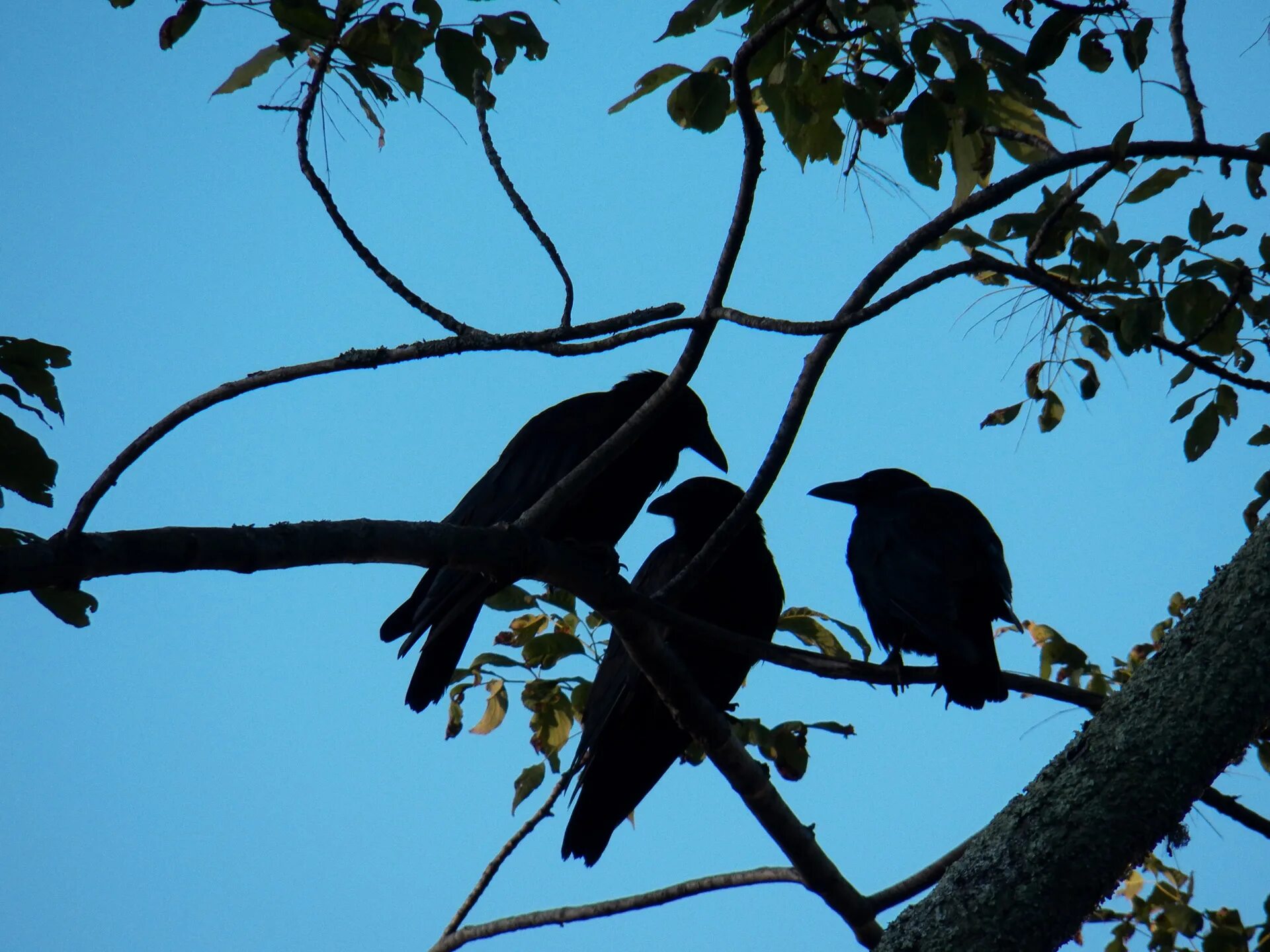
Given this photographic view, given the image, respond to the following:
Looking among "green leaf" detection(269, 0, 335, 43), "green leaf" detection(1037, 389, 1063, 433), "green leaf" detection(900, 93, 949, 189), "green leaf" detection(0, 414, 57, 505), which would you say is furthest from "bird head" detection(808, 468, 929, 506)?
"green leaf" detection(0, 414, 57, 505)

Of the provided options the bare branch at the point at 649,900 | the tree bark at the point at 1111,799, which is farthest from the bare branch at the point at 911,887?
the tree bark at the point at 1111,799

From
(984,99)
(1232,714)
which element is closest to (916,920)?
(1232,714)

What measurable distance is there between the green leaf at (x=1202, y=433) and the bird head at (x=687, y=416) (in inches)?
87.5

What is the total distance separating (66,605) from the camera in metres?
2.44

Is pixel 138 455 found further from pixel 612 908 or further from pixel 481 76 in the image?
pixel 612 908

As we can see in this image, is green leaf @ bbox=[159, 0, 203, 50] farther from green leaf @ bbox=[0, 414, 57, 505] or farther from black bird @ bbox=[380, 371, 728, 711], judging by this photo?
black bird @ bbox=[380, 371, 728, 711]

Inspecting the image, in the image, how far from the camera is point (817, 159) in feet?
10.7

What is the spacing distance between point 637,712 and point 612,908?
3.16 ft

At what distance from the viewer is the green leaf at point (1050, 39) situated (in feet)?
8.92

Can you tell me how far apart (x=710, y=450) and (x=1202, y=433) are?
7.71 feet

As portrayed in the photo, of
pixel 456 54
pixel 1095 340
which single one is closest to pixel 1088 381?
pixel 1095 340

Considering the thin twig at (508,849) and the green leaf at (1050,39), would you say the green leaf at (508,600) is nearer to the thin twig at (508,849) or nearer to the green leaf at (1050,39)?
the thin twig at (508,849)

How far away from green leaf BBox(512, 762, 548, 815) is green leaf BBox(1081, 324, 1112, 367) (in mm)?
2527

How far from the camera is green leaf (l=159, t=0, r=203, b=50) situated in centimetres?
266
